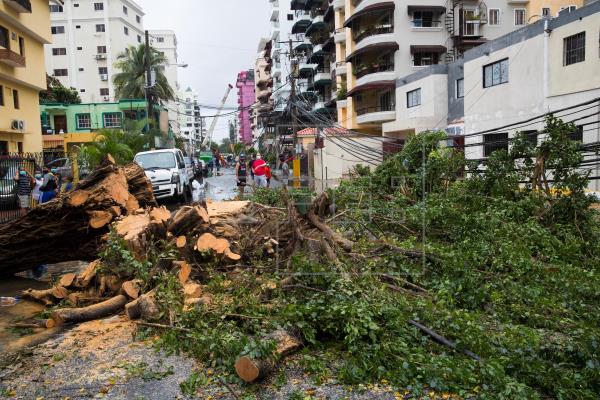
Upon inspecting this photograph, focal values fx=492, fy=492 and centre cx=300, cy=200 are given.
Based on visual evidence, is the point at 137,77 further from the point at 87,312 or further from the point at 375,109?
the point at 87,312

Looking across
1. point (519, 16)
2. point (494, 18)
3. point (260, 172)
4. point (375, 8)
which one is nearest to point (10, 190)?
point (260, 172)

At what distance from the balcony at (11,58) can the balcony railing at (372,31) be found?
23654 millimetres

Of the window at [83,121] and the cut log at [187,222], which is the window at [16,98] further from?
the cut log at [187,222]

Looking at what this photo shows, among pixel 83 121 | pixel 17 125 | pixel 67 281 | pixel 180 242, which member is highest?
pixel 83 121

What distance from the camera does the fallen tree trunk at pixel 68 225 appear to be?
26.0 feet

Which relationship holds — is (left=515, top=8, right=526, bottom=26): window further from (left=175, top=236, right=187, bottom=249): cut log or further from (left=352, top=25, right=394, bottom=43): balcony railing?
(left=175, top=236, right=187, bottom=249): cut log

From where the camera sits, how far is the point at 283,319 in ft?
16.3

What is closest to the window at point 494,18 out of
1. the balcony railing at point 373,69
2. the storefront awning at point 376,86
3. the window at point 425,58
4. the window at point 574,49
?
the window at point 425,58

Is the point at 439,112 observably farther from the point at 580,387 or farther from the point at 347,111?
the point at 580,387

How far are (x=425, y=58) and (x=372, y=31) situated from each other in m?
4.52

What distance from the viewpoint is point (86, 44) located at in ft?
208

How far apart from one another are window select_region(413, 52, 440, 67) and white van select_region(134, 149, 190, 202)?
23631 millimetres

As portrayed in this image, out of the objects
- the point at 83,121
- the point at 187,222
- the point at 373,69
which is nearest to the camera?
the point at 187,222

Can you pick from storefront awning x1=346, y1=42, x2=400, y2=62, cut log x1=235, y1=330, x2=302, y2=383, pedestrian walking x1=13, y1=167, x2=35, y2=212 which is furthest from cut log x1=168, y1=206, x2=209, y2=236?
storefront awning x1=346, y1=42, x2=400, y2=62
